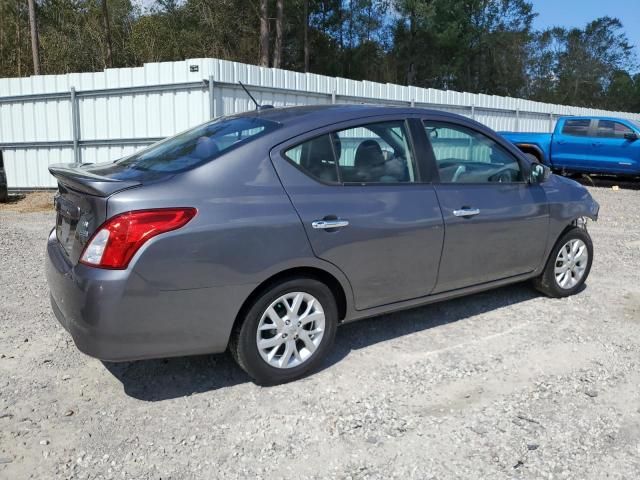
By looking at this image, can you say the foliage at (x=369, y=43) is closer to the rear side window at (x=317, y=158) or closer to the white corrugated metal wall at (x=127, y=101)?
the white corrugated metal wall at (x=127, y=101)

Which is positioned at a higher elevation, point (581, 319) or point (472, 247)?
point (472, 247)

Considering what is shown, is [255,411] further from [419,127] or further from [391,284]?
[419,127]

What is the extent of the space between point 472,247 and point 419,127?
957 mm

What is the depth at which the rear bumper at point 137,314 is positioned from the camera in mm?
2979

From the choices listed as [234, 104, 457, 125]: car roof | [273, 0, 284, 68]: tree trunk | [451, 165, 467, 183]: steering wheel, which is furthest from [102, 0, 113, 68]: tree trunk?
[451, 165, 467, 183]: steering wheel

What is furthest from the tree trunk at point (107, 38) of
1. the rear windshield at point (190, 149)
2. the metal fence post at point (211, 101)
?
the rear windshield at point (190, 149)

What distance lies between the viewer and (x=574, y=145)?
1500 centimetres

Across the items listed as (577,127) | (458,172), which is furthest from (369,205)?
(577,127)

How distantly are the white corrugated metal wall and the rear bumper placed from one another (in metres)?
7.54

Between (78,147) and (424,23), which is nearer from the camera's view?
(78,147)

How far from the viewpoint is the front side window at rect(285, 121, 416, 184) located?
3611 mm

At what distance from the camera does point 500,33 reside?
44125 millimetres

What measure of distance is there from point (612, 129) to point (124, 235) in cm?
1467

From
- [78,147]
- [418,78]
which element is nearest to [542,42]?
[418,78]
